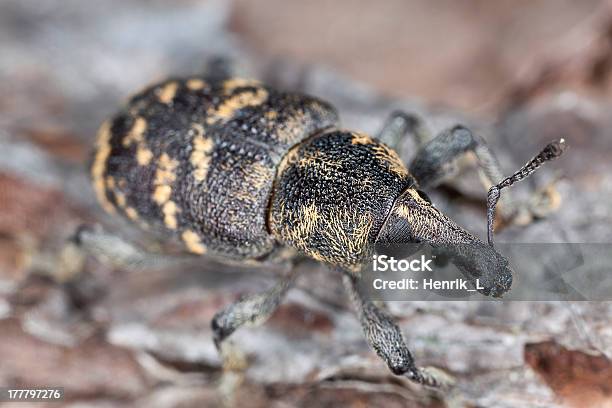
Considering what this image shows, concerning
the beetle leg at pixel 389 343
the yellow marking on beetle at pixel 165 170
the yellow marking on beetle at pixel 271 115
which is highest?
the yellow marking on beetle at pixel 271 115

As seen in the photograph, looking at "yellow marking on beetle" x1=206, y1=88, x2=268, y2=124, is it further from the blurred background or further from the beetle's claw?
the beetle's claw

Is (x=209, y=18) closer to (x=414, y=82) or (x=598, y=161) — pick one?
(x=414, y=82)

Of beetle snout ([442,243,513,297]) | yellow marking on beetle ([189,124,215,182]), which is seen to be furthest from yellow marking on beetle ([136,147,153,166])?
beetle snout ([442,243,513,297])

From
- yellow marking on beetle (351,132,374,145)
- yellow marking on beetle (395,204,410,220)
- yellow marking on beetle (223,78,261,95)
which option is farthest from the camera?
yellow marking on beetle (223,78,261,95)

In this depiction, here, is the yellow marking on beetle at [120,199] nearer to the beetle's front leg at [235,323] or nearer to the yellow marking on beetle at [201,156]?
the yellow marking on beetle at [201,156]

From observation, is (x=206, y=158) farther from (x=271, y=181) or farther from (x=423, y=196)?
(x=423, y=196)

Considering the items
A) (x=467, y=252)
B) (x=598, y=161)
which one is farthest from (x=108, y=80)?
(x=598, y=161)

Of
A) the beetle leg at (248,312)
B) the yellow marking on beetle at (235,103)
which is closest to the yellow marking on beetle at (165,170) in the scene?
the yellow marking on beetle at (235,103)
